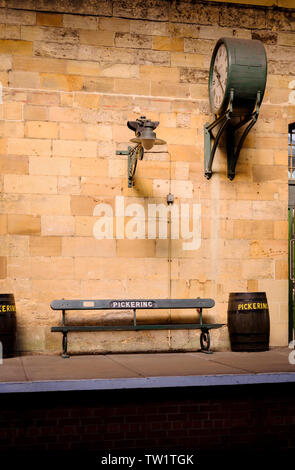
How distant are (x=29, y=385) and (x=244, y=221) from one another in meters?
3.77

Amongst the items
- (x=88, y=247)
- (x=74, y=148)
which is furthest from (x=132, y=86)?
(x=88, y=247)

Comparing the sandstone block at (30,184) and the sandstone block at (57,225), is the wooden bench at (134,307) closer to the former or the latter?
the sandstone block at (57,225)

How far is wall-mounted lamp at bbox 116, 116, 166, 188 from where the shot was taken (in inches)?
248

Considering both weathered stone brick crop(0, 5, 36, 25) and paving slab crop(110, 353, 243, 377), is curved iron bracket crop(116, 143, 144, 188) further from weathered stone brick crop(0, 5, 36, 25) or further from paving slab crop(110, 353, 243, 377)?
paving slab crop(110, 353, 243, 377)

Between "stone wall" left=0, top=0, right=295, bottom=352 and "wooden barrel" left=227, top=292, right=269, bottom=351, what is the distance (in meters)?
0.45

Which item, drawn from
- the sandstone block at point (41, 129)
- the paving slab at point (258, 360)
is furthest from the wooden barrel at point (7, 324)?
the paving slab at point (258, 360)

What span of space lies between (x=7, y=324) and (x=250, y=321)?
2852mm

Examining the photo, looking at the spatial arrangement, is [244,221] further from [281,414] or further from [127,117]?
[281,414]

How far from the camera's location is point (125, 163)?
7230 mm

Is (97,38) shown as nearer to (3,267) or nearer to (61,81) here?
(61,81)

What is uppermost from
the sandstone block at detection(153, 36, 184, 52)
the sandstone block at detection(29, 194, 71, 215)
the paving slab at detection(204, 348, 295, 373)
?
the sandstone block at detection(153, 36, 184, 52)

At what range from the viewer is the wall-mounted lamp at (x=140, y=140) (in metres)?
6.29

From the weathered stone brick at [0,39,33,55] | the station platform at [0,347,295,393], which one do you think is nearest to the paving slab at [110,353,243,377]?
the station platform at [0,347,295,393]
